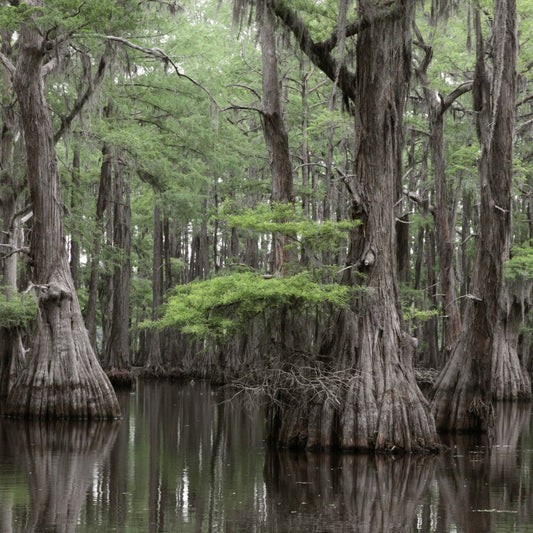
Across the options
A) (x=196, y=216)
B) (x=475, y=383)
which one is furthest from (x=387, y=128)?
(x=196, y=216)

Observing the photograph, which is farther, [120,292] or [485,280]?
[120,292]

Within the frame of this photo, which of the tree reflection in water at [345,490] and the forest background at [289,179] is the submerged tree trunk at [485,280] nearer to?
the forest background at [289,179]

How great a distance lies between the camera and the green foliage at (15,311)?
17.3m

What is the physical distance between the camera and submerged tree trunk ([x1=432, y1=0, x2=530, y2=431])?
1428cm

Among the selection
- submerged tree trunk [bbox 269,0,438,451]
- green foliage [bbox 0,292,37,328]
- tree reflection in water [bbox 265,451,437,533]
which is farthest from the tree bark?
green foliage [bbox 0,292,37,328]

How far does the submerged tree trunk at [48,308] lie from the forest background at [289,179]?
13.2 inches

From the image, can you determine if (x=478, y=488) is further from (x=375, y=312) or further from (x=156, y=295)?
(x=156, y=295)

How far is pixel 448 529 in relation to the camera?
6.82 meters

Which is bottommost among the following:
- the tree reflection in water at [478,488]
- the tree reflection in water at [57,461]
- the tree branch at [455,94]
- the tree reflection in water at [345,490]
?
the tree reflection in water at [478,488]

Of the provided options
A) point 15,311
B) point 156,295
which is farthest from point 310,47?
point 156,295

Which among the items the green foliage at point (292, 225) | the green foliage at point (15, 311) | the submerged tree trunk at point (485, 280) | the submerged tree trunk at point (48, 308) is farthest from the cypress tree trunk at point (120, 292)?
the green foliage at point (292, 225)

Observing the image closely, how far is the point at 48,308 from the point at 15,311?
240 centimetres

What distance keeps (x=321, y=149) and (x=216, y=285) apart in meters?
15.0

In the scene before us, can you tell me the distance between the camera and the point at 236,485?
8.82 meters
